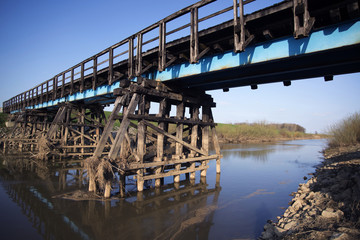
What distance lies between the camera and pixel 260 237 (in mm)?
3971

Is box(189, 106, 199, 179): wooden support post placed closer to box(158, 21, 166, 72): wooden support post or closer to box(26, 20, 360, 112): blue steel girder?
box(26, 20, 360, 112): blue steel girder

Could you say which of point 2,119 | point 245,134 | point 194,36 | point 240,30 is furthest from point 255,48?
point 2,119

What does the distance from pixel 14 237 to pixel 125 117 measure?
361 centimetres

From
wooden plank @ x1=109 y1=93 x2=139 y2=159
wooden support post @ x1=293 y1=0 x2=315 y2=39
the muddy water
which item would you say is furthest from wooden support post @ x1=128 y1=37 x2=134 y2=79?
wooden support post @ x1=293 y1=0 x2=315 y2=39

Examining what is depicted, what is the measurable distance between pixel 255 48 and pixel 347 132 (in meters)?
17.1

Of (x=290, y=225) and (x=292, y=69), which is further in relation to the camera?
(x=292, y=69)

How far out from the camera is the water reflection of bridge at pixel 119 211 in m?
A: 4.17

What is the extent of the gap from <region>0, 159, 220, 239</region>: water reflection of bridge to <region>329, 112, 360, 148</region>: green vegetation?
1523 cm

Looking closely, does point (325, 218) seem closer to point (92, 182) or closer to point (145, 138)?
point (145, 138)

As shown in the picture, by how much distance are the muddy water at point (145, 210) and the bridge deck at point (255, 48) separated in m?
3.80

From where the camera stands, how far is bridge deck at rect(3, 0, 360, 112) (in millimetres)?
4262

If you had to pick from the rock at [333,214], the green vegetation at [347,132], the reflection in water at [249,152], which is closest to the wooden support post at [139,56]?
the rock at [333,214]

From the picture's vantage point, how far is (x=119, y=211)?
5133 millimetres

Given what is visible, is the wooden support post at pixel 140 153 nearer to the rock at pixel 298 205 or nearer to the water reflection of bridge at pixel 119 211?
the water reflection of bridge at pixel 119 211
